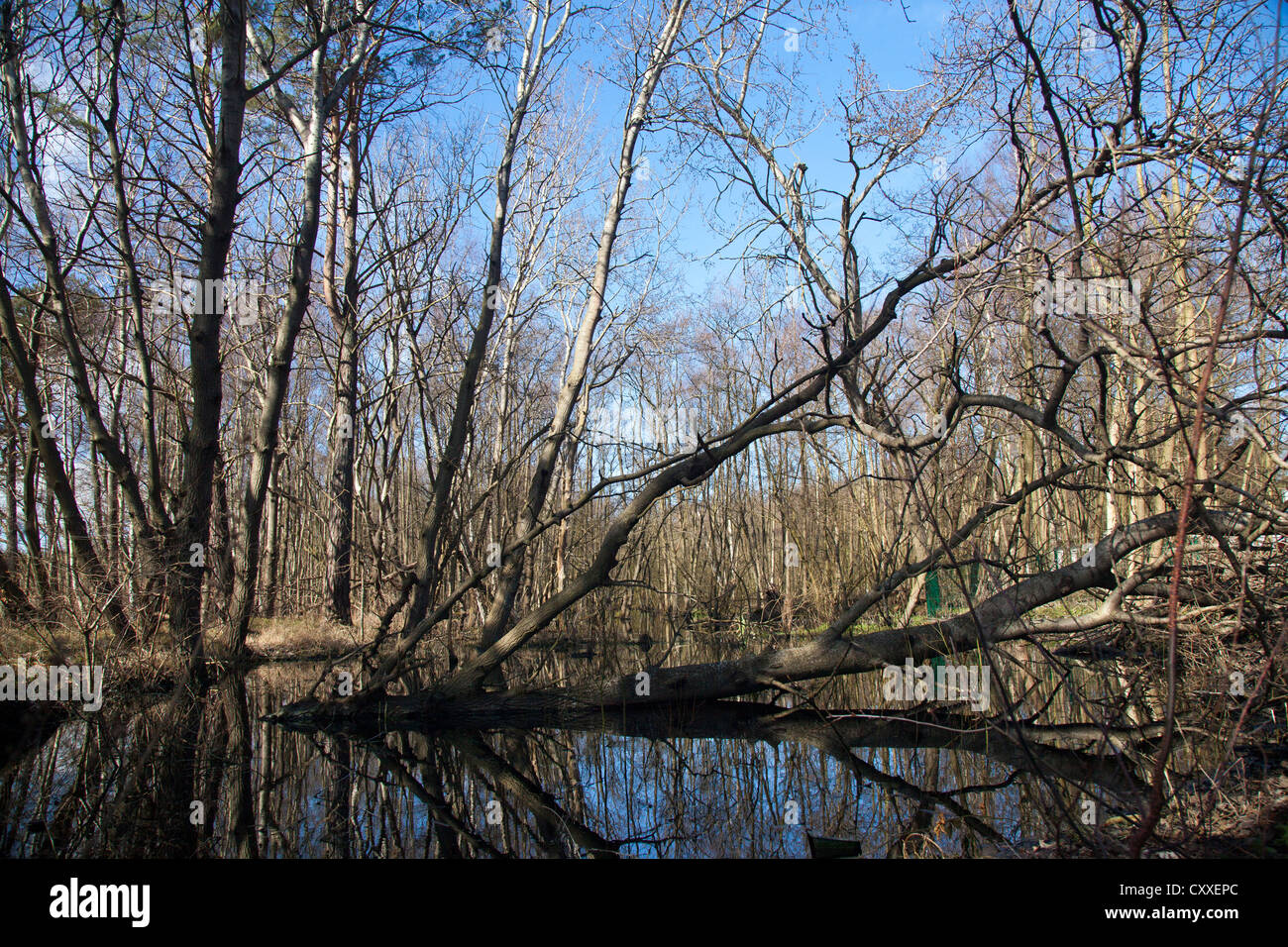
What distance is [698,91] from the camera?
779 centimetres

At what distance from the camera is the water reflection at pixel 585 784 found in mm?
3525

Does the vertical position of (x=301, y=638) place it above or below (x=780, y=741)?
above

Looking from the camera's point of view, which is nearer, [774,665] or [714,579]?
[774,665]

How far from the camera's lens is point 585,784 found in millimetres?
4684

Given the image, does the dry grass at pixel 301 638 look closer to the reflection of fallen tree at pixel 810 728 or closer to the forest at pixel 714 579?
the forest at pixel 714 579

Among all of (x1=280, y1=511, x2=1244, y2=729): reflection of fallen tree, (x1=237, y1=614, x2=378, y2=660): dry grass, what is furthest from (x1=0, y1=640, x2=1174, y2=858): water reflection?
(x1=237, y1=614, x2=378, y2=660): dry grass

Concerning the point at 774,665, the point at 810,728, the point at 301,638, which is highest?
the point at 301,638

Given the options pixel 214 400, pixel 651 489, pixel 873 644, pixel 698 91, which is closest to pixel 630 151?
pixel 698 91

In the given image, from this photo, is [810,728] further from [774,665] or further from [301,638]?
[301,638]

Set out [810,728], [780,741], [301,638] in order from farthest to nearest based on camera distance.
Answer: [301,638]
[810,728]
[780,741]

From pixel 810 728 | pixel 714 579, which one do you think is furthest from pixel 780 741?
pixel 714 579

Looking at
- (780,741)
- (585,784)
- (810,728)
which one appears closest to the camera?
(585,784)

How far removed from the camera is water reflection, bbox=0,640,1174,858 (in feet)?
11.6
